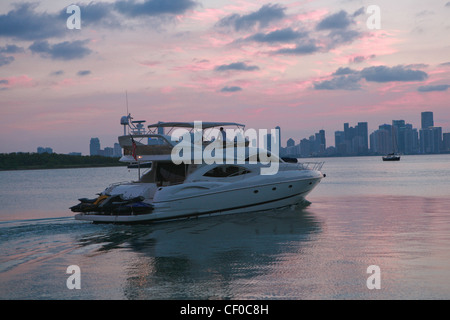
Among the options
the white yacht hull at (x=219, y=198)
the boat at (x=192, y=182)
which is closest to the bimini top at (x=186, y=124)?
the boat at (x=192, y=182)

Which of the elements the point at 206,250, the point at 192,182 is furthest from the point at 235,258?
the point at 192,182

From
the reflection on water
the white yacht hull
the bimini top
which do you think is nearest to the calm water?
the reflection on water

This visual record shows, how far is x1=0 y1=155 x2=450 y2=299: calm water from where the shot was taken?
902 cm

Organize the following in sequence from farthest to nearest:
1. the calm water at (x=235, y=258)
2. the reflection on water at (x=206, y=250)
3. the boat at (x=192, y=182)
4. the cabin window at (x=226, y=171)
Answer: the cabin window at (x=226, y=171)
the boat at (x=192, y=182)
the reflection on water at (x=206, y=250)
the calm water at (x=235, y=258)

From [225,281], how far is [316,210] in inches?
593

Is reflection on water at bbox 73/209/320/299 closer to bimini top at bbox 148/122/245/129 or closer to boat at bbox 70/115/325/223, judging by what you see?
boat at bbox 70/115/325/223

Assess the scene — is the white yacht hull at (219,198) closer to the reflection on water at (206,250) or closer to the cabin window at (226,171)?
the reflection on water at (206,250)

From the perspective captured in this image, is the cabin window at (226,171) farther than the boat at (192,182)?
Yes

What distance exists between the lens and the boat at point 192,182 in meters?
17.2

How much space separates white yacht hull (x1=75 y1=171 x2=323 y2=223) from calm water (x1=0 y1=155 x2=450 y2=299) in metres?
0.37

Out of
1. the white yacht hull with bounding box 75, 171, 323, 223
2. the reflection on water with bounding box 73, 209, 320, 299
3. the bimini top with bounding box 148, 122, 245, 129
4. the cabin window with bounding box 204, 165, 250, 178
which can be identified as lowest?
the reflection on water with bounding box 73, 209, 320, 299

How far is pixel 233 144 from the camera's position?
69.8ft
